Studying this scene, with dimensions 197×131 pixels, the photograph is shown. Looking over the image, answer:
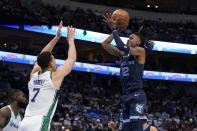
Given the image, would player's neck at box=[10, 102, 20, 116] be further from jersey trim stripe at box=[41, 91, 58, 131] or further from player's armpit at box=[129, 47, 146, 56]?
player's armpit at box=[129, 47, 146, 56]

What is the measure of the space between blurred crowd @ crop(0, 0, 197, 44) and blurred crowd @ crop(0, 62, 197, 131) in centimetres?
313

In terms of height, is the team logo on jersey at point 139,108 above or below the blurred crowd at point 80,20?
below

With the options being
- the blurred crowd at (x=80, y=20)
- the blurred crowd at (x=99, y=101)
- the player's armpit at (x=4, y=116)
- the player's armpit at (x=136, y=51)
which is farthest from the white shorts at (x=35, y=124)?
the blurred crowd at (x=80, y=20)

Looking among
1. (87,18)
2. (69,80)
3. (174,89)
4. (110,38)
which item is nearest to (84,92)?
(69,80)

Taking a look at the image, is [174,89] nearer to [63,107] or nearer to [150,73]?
[150,73]

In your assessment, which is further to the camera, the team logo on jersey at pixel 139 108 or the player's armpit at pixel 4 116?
the team logo on jersey at pixel 139 108

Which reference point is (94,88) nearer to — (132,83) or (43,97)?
(132,83)

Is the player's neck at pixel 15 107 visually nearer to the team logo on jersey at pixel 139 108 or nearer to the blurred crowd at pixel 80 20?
the team logo on jersey at pixel 139 108

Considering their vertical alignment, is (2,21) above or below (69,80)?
above

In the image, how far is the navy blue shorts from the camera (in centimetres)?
607

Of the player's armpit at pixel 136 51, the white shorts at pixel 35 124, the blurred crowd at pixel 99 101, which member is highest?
the player's armpit at pixel 136 51

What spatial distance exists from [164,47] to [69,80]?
6847mm

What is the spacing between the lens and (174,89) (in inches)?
1325

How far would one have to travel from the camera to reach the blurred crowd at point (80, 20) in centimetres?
2302
